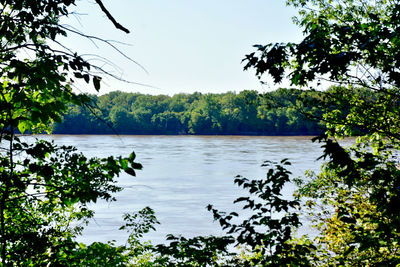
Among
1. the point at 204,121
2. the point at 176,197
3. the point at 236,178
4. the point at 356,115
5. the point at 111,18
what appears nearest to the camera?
the point at 111,18

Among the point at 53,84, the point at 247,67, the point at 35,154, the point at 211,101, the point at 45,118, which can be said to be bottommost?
the point at 35,154

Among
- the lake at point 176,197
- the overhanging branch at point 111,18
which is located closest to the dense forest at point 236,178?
the overhanging branch at point 111,18

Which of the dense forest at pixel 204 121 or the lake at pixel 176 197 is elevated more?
the dense forest at pixel 204 121

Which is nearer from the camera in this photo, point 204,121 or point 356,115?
point 356,115

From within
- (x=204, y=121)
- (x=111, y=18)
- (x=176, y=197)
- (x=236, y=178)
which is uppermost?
(x=204, y=121)

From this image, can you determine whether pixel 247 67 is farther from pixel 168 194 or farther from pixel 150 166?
pixel 150 166

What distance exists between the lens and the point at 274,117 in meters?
130

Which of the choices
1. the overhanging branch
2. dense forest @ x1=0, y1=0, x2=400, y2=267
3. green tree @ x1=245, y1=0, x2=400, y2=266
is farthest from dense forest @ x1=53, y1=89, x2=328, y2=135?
the overhanging branch

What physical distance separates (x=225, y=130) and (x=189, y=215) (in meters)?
117

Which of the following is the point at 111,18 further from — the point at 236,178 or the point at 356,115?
the point at 356,115

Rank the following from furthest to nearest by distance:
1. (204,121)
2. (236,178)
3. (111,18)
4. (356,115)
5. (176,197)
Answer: (204,121)
(176,197)
(356,115)
(236,178)
(111,18)

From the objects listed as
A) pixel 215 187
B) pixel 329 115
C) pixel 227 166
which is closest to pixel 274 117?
pixel 227 166

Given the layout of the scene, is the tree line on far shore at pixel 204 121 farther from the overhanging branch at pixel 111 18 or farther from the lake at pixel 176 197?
the overhanging branch at pixel 111 18

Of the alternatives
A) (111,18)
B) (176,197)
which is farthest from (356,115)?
(176,197)
